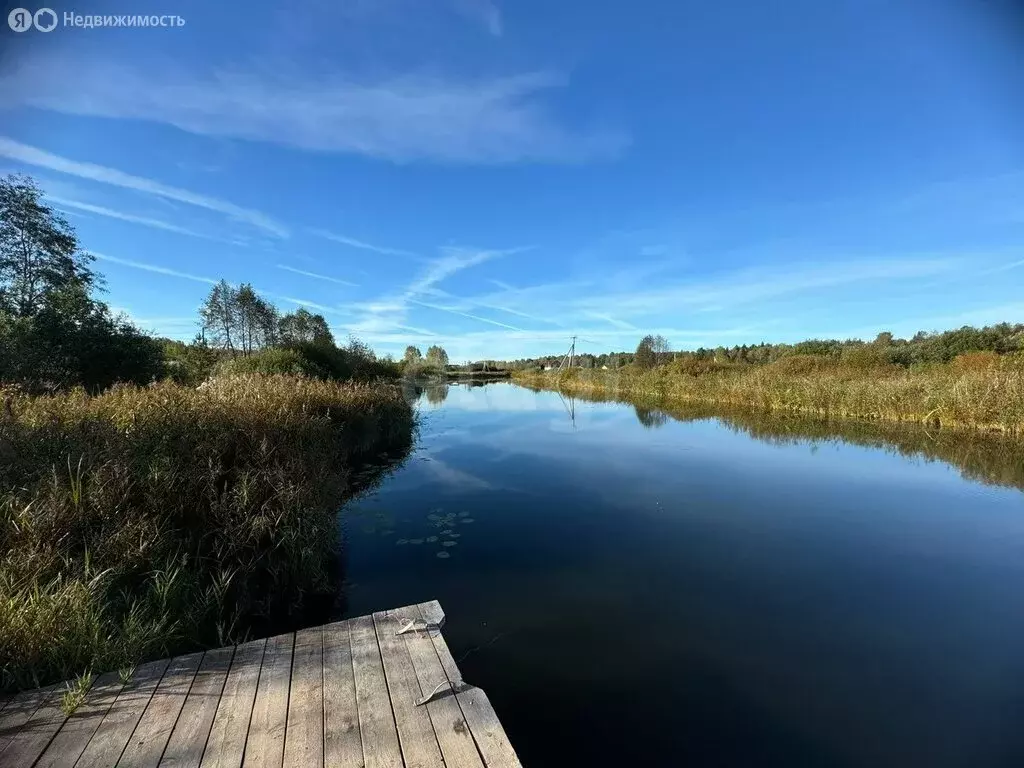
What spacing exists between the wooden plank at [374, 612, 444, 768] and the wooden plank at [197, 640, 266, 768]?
0.65 metres

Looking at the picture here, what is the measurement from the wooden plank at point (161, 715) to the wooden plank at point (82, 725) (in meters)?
0.18

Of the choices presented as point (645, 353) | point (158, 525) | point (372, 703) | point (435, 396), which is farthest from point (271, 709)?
point (645, 353)

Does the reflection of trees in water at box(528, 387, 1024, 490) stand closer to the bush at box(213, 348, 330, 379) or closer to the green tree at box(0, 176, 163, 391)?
the bush at box(213, 348, 330, 379)

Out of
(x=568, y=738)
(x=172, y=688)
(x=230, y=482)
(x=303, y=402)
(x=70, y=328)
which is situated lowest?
(x=568, y=738)

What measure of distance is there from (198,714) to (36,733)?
0.63 metres

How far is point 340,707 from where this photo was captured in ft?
7.32

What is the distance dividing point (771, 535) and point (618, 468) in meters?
4.37

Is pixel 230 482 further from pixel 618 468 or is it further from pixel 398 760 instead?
pixel 618 468

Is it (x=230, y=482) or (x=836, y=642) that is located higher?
(x=230, y=482)

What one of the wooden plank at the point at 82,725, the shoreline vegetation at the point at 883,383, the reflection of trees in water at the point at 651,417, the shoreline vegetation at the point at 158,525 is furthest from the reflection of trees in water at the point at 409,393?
the wooden plank at the point at 82,725

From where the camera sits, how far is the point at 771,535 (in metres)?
6.13

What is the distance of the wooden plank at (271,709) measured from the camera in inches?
75.9

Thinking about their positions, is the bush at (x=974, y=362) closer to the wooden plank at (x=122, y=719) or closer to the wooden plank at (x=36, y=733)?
the wooden plank at (x=122, y=719)

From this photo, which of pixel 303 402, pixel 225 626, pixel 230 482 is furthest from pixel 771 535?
pixel 303 402
